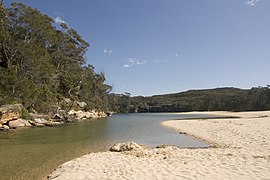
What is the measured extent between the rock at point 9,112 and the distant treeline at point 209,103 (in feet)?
290

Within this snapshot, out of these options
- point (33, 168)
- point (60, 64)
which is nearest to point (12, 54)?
point (60, 64)

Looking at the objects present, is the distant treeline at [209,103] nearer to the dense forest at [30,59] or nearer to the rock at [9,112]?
the dense forest at [30,59]

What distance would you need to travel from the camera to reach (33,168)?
11.6 m

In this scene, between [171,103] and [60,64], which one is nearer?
[60,64]

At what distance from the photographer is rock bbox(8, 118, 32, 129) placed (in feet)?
104

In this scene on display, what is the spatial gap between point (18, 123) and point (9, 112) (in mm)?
2225

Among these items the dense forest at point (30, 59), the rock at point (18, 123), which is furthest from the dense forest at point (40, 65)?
the rock at point (18, 123)

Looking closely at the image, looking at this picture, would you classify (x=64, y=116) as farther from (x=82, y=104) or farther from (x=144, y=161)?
(x=144, y=161)

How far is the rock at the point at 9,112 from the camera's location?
3052cm

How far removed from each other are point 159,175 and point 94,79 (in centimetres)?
8846

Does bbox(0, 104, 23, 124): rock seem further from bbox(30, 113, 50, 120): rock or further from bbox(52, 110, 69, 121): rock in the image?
bbox(52, 110, 69, 121): rock

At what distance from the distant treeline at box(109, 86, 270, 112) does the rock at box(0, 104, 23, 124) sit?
8854 cm

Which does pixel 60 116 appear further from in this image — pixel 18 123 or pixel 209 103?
pixel 209 103

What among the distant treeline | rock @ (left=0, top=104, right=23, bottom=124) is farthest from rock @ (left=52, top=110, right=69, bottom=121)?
the distant treeline
